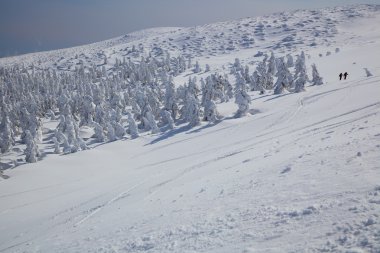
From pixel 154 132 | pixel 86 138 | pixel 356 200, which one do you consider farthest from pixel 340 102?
pixel 86 138

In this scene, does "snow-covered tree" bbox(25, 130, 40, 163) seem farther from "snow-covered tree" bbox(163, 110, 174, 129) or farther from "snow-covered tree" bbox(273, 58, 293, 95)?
"snow-covered tree" bbox(273, 58, 293, 95)

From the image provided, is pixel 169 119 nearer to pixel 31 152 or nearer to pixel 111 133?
pixel 111 133

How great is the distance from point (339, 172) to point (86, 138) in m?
69.1

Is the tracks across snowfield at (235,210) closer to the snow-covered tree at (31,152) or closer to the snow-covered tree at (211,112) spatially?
the snow-covered tree at (31,152)

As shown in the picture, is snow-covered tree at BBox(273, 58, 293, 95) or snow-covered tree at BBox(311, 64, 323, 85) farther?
snow-covered tree at BBox(311, 64, 323, 85)

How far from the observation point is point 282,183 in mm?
15188

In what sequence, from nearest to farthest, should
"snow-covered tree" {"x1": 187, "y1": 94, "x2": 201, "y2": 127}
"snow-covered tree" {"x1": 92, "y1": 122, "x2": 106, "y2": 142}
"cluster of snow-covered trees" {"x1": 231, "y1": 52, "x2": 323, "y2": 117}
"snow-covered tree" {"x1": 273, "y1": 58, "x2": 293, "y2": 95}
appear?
"cluster of snow-covered trees" {"x1": 231, "y1": 52, "x2": 323, "y2": 117} → "snow-covered tree" {"x1": 187, "y1": 94, "x2": 201, "y2": 127} → "snow-covered tree" {"x1": 92, "y1": 122, "x2": 106, "y2": 142} → "snow-covered tree" {"x1": 273, "y1": 58, "x2": 293, "y2": 95}

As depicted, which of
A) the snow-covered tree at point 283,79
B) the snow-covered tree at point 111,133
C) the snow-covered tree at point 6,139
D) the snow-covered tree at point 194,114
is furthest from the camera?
the snow-covered tree at point 283,79

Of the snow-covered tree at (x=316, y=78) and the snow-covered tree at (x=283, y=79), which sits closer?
the snow-covered tree at (x=283, y=79)

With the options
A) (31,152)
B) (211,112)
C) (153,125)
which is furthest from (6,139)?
(211,112)

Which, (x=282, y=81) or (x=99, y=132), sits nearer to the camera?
(x=99, y=132)

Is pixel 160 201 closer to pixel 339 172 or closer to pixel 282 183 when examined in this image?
pixel 282 183

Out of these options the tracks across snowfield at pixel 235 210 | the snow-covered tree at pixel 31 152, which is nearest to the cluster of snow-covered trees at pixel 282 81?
the tracks across snowfield at pixel 235 210

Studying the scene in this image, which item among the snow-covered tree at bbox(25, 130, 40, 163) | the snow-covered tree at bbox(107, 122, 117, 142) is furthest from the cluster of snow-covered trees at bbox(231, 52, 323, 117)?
the snow-covered tree at bbox(25, 130, 40, 163)
